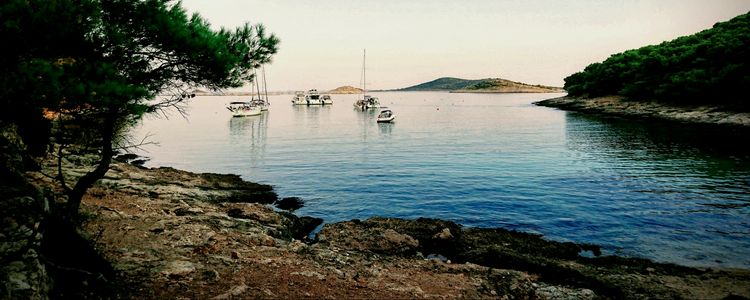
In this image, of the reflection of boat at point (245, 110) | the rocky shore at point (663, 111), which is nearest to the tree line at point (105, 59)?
the rocky shore at point (663, 111)

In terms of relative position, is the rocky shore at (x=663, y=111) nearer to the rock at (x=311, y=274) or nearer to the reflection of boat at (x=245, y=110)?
the rock at (x=311, y=274)

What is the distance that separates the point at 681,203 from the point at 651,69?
75297 millimetres

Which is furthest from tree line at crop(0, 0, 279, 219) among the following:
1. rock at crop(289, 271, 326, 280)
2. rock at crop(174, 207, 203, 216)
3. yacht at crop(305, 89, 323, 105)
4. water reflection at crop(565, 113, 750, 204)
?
yacht at crop(305, 89, 323, 105)

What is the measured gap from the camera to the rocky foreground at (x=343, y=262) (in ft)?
30.1

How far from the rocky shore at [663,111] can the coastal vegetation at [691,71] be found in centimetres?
153

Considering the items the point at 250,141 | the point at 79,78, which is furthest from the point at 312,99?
the point at 79,78

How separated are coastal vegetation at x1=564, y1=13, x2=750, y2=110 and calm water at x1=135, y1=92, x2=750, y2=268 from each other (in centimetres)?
1484

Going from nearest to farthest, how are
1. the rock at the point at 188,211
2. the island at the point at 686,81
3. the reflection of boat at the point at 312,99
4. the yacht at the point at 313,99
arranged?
the rock at the point at 188,211 → the island at the point at 686,81 → the yacht at the point at 313,99 → the reflection of boat at the point at 312,99

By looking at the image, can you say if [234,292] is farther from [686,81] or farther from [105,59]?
[686,81]

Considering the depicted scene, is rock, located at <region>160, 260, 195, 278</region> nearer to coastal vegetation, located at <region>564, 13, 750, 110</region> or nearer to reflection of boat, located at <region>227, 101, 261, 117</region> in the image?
coastal vegetation, located at <region>564, 13, 750, 110</region>

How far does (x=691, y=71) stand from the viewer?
64.2 meters

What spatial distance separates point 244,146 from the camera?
44938mm

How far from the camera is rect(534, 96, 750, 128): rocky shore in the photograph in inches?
2099

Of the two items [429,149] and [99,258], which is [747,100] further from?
[99,258]
